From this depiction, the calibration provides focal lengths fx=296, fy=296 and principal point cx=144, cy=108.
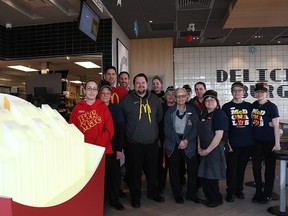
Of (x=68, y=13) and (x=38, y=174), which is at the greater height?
(x=68, y=13)

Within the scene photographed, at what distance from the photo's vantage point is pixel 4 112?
1180 mm

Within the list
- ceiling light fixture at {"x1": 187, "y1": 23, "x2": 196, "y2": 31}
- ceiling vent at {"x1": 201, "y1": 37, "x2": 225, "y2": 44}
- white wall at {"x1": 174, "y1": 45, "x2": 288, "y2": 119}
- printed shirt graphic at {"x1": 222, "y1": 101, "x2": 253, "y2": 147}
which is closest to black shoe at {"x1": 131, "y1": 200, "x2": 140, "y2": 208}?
printed shirt graphic at {"x1": 222, "y1": 101, "x2": 253, "y2": 147}

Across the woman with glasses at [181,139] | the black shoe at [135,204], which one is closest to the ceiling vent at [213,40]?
the woman with glasses at [181,139]

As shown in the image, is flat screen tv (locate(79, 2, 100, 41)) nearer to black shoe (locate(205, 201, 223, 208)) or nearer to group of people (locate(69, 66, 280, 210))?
group of people (locate(69, 66, 280, 210))

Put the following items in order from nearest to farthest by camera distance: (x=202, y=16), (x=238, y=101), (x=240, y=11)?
1. (x=238, y=101)
2. (x=240, y=11)
3. (x=202, y=16)

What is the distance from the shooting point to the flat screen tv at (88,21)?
157 inches

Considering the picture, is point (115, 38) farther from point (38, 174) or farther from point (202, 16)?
point (38, 174)

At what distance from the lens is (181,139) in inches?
137

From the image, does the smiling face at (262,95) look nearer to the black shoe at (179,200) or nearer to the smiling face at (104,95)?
the black shoe at (179,200)

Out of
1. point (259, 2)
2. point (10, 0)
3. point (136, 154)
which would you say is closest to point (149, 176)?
point (136, 154)

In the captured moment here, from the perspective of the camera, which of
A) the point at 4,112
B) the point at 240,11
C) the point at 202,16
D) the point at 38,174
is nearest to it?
the point at 38,174

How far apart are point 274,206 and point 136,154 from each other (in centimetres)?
166

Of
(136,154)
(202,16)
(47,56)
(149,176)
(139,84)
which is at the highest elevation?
(202,16)

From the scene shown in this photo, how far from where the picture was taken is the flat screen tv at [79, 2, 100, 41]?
157 inches
